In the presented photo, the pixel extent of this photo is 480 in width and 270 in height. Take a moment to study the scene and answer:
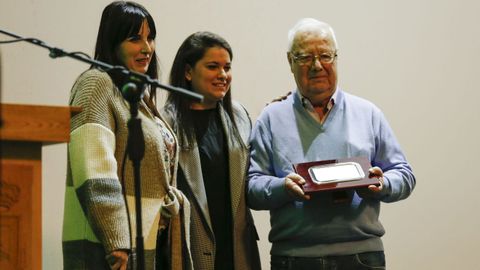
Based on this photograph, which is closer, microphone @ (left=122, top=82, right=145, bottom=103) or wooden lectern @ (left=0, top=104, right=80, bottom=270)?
wooden lectern @ (left=0, top=104, right=80, bottom=270)

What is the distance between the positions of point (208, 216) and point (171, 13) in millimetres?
1142

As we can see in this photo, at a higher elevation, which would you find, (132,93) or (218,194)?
(132,93)

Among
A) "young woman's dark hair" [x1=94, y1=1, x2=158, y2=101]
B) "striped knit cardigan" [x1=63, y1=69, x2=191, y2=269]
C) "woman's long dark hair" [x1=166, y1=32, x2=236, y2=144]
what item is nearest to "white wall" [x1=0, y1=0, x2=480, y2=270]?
"woman's long dark hair" [x1=166, y1=32, x2=236, y2=144]

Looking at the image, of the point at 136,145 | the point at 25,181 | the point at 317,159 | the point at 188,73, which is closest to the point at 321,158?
the point at 317,159

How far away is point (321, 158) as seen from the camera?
2.75 meters

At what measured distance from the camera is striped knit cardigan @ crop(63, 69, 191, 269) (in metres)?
2.24

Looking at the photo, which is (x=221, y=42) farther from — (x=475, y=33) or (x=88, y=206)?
(x=475, y=33)

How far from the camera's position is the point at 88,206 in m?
2.23

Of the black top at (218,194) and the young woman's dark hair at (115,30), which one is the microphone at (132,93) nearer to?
the young woman's dark hair at (115,30)

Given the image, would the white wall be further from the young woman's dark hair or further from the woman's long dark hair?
the young woman's dark hair

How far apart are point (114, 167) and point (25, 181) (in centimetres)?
49

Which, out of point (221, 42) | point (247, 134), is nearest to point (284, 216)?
point (247, 134)

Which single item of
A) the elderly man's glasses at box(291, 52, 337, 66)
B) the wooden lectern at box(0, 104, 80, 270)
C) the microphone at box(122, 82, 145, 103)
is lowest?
the wooden lectern at box(0, 104, 80, 270)

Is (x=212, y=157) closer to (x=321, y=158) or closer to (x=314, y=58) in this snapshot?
(x=321, y=158)
